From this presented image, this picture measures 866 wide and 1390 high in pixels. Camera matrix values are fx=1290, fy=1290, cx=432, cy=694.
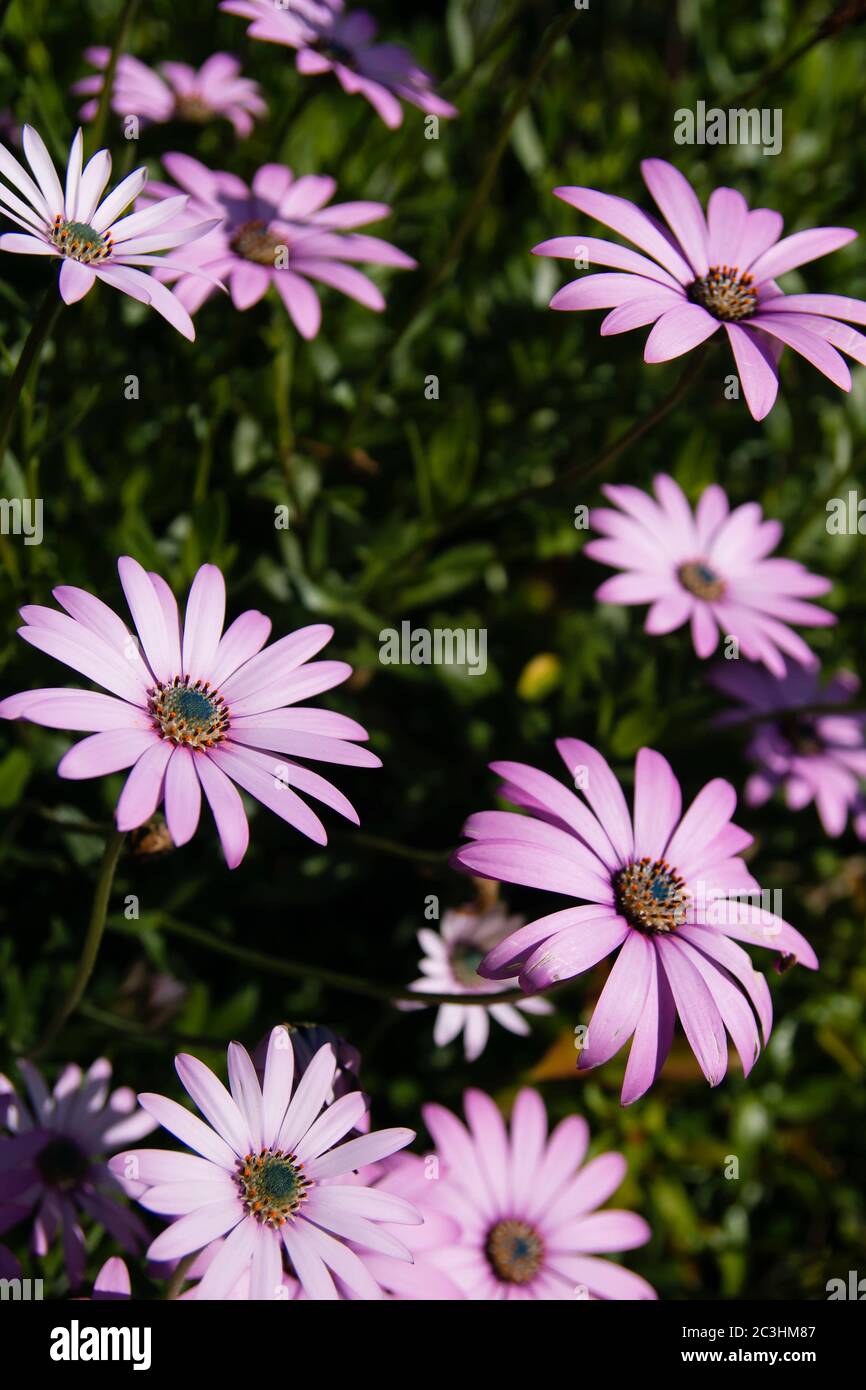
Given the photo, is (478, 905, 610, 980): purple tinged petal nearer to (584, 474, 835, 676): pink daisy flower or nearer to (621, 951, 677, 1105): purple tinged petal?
(621, 951, 677, 1105): purple tinged petal

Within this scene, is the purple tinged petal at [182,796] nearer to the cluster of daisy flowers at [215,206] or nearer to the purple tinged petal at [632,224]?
the cluster of daisy flowers at [215,206]

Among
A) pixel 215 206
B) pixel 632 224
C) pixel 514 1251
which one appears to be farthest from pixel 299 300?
pixel 514 1251

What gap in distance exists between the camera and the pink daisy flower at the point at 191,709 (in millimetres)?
1356

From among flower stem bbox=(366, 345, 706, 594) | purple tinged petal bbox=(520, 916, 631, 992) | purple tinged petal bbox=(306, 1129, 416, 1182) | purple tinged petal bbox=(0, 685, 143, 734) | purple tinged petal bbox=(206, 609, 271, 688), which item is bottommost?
purple tinged petal bbox=(306, 1129, 416, 1182)

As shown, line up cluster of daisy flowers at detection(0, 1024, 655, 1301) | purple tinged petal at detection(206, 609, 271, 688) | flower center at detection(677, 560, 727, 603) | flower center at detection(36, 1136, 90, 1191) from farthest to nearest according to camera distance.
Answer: flower center at detection(677, 560, 727, 603) < flower center at detection(36, 1136, 90, 1191) < purple tinged petal at detection(206, 609, 271, 688) < cluster of daisy flowers at detection(0, 1024, 655, 1301)

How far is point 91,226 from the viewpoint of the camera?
67.8 inches

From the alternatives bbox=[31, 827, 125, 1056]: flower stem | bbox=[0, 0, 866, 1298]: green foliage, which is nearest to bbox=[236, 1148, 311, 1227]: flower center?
bbox=[31, 827, 125, 1056]: flower stem

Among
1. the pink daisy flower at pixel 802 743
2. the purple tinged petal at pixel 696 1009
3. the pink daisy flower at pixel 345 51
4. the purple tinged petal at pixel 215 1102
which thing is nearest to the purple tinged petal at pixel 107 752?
the purple tinged petal at pixel 215 1102

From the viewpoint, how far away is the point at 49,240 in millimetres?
1651

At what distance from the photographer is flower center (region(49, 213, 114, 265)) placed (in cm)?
163

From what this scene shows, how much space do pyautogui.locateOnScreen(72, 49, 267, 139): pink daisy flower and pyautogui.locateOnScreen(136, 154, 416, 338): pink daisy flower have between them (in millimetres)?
259

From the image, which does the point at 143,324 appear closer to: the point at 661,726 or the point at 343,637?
the point at 343,637
